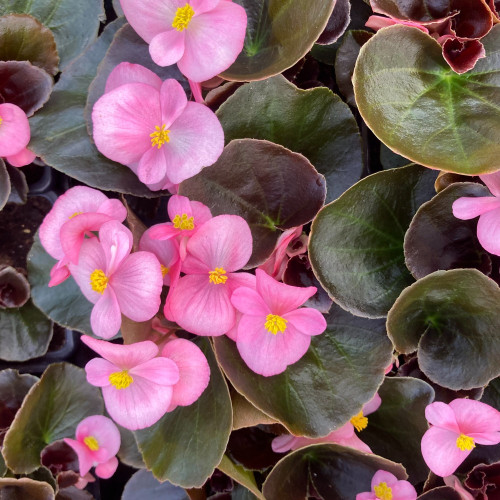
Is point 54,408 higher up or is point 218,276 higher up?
point 218,276

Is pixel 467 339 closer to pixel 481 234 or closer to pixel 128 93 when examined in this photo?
pixel 481 234

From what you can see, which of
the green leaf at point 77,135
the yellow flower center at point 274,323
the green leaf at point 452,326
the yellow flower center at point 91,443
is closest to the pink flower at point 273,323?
the yellow flower center at point 274,323

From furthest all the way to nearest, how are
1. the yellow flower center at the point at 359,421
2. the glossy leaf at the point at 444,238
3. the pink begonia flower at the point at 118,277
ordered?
the yellow flower center at the point at 359,421 < the glossy leaf at the point at 444,238 < the pink begonia flower at the point at 118,277

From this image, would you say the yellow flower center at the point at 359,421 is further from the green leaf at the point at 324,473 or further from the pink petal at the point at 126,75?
the pink petal at the point at 126,75

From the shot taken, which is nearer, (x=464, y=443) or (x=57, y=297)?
(x=464, y=443)

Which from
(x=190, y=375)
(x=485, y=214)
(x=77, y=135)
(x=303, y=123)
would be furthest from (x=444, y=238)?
(x=77, y=135)

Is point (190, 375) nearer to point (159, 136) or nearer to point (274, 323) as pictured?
point (274, 323)

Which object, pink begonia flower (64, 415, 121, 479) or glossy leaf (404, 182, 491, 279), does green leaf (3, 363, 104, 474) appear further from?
glossy leaf (404, 182, 491, 279)

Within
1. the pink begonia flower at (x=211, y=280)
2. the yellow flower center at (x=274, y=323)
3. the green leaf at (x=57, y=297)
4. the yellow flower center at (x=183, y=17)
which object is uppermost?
the yellow flower center at (x=183, y=17)

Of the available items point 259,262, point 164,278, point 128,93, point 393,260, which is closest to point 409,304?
point 393,260
